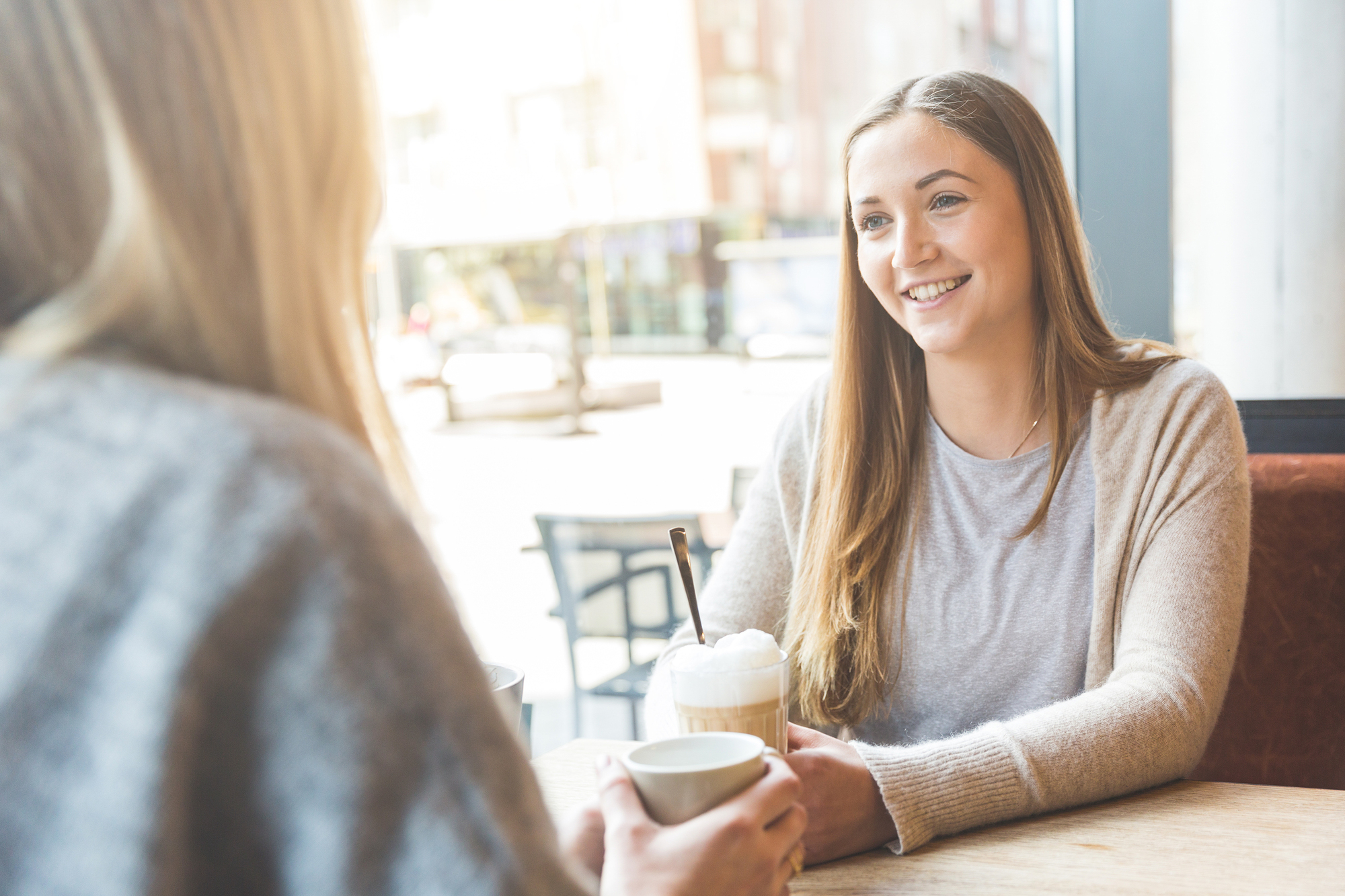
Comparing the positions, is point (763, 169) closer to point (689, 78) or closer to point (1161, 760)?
point (689, 78)

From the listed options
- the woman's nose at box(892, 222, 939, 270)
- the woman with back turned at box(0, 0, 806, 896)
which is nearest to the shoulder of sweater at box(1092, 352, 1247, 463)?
the woman's nose at box(892, 222, 939, 270)

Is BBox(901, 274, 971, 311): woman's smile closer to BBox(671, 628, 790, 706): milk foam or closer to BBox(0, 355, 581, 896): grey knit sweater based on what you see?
BBox(671, 628, 790, 706): milk foam

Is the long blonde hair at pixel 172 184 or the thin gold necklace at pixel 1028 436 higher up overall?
the long blonde hair at pixel 172 184

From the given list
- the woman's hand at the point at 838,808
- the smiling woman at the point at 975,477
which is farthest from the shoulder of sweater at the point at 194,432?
the smiling woman at the point at 975,477

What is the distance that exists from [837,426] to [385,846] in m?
1.18

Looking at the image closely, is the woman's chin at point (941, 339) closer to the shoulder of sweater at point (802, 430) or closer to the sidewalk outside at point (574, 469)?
the shoulder of sweater at point (802, 430)

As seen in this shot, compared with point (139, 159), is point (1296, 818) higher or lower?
lower

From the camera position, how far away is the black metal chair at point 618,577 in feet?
9.21

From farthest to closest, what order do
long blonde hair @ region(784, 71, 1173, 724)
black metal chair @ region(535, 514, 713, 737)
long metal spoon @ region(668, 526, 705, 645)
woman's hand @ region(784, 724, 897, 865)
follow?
1. black metal chair @ region(535, 514, 713, 737)
2. long blonde hair @ region(784, 71, 1173, 724)
3. long metal spoon @ region(668, 526, 705, 645)
4. woman's hand @ region(784, 724, 897, 865)

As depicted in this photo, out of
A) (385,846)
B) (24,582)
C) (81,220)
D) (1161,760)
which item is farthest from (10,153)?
(1161,760)

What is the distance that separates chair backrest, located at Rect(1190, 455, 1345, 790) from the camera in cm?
163

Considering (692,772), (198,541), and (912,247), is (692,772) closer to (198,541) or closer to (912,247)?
(198,541)

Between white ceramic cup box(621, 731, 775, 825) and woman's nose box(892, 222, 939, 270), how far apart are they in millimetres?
907

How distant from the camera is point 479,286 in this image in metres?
3.42
